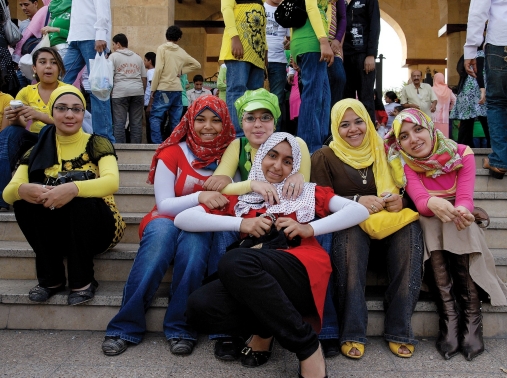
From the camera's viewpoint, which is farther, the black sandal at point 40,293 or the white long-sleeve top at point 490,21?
the white long-sleeve top at point 490,21

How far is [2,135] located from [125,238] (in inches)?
50.5

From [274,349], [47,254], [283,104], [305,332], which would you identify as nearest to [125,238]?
Result: [47,254]

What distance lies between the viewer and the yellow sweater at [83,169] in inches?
113

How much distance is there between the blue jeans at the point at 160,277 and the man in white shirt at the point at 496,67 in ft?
9.20

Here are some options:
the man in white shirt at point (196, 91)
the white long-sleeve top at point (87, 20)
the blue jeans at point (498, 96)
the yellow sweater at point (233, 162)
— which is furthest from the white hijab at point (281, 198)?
the man in white shirt at point (196, 91)

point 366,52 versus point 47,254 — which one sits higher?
point 366,52

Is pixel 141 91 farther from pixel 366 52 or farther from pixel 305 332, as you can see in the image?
pixel 305 332

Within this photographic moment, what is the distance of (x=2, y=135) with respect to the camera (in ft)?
12.4

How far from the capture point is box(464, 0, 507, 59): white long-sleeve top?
13.4ft

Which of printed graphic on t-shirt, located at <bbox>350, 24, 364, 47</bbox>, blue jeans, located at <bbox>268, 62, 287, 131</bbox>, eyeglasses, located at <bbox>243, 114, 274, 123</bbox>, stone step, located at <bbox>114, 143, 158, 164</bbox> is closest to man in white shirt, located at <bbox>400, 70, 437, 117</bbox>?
printed graphic on t-shirt, located at <bbox>350, 24, 364, 47</bbox>

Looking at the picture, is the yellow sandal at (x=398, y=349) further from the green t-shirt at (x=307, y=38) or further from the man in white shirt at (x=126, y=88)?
the man in white shirt at (x=126, y=88)

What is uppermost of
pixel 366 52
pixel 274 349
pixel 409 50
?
pixel 409 50

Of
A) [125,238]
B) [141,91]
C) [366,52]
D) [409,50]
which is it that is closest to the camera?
[125,238]

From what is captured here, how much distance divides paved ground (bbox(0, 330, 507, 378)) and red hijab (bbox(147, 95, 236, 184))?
109cm
